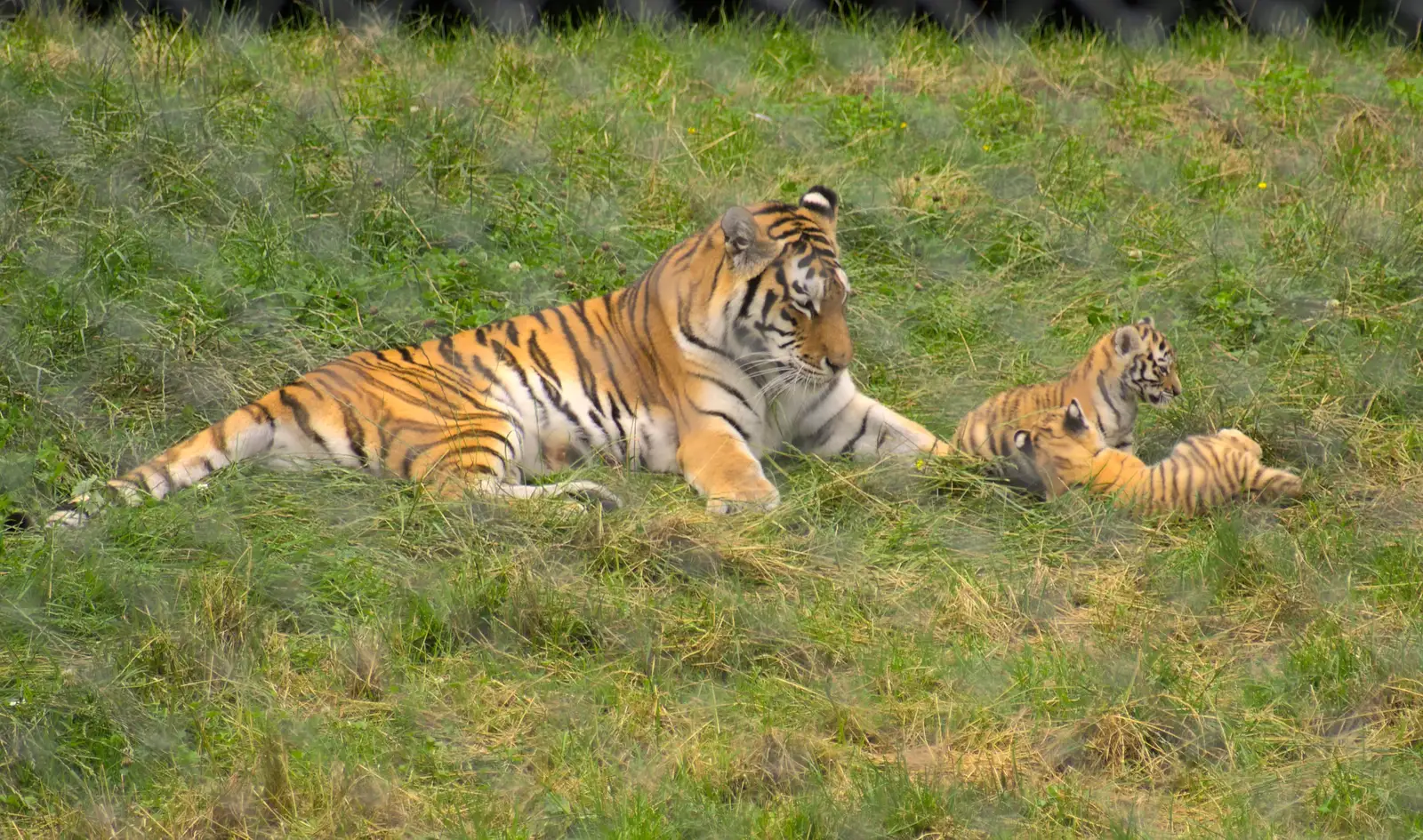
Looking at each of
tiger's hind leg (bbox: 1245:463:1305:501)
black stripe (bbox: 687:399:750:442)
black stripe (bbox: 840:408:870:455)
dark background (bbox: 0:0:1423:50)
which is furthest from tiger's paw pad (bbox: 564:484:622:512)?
dark background (bbox: 0:0:1423:50)

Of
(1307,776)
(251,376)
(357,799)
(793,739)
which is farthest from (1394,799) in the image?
(251,376)

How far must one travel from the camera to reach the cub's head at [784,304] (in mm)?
3609

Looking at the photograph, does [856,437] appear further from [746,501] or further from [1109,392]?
[1109,392]

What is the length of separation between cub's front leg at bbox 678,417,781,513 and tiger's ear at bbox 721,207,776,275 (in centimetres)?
34

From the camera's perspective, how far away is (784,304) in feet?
11.9

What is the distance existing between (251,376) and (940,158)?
211 centimetres

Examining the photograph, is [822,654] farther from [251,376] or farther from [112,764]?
[251,376]

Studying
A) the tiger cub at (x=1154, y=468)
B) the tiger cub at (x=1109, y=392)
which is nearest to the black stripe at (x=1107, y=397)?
the tiger cub at (x=1109, y=392)

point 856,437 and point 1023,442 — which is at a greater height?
point 1023,442

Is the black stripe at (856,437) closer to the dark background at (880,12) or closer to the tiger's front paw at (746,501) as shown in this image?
the tiger's front paw at (746,501)

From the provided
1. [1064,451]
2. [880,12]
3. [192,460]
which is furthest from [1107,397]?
[880,12]

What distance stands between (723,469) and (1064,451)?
69cm

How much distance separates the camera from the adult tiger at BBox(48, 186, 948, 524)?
347cm

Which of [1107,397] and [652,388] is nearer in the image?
[1107,397]
